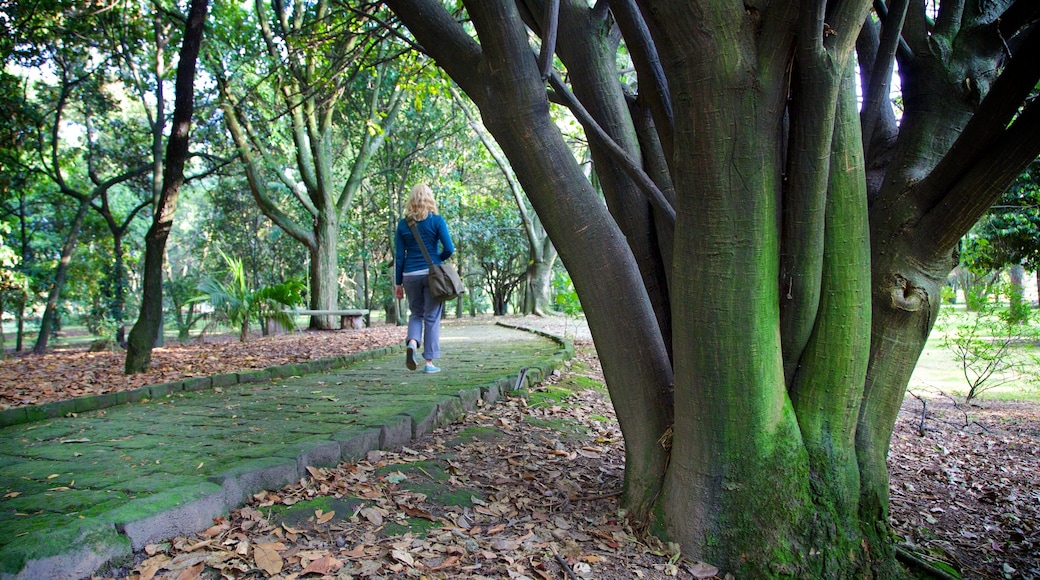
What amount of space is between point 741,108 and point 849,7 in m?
0.56

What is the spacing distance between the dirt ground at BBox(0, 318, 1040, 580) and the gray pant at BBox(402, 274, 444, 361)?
1226 mm

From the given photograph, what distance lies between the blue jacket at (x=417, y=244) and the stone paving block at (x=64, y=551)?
3.74m

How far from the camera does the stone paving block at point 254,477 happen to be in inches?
102

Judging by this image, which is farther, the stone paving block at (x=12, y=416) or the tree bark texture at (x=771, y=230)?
the stone paving block at (x=12, y=416)

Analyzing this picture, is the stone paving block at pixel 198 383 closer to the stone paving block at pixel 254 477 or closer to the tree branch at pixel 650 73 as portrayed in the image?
the stone paving block at pixel 254 477

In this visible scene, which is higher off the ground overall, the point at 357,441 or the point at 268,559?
the point at 357,441

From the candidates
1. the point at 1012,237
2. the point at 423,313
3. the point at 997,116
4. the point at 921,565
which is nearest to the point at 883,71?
the point at 997,116

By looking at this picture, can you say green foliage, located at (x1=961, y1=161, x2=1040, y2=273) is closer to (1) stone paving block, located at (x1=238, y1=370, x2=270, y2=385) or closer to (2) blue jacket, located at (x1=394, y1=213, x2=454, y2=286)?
(2) blue jacket, located at (x1=394, y1=213, x2=454, y2=286)

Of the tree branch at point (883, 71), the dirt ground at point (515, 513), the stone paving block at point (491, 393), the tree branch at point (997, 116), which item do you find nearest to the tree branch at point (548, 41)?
the tree branch at point (883, 71)

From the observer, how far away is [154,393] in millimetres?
4727

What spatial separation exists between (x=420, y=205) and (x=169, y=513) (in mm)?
3753

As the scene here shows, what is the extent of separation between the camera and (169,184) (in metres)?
6.13

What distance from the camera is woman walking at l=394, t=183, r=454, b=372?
561 cm

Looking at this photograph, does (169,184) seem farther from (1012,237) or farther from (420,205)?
(1012,237)
